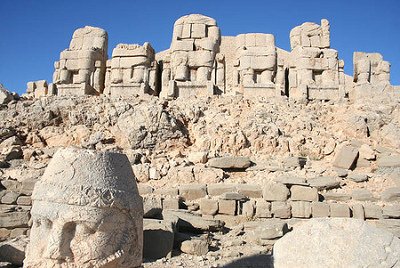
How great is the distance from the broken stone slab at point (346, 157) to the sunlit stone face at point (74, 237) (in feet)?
28.3

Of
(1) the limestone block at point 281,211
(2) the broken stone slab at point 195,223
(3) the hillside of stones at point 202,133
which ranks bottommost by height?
(2) the broken stone slab at point 195,223

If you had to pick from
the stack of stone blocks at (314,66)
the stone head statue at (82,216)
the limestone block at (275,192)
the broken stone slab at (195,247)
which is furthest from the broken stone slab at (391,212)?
the stone head statue at (82,216)

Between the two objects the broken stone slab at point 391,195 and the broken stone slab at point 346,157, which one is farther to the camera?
the broken stone slab at point 346,157

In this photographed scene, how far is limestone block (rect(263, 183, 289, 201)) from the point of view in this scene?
890 cm

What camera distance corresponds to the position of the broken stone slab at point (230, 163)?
34.1ft

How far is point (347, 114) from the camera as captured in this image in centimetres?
1259

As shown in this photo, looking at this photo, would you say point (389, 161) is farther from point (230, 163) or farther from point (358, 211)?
point (230, 163)

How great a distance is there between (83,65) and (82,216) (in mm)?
13422

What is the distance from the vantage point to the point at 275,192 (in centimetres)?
896

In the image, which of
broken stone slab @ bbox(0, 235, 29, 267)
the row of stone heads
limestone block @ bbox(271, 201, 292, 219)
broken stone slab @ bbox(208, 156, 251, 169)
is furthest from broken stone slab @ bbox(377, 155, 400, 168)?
broken stone slab @ bbox(0, 235, 29, 267)

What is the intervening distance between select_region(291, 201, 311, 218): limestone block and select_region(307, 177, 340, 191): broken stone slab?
0.82 meters

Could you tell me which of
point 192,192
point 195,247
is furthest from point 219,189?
point 195,247

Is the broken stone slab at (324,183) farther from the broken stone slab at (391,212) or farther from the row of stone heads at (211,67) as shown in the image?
the row of stone heads at (211,67)

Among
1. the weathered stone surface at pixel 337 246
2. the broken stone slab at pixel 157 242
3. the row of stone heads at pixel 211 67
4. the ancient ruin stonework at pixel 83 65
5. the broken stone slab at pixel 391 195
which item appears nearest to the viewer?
the weathered stone surface at pixel 337 246
